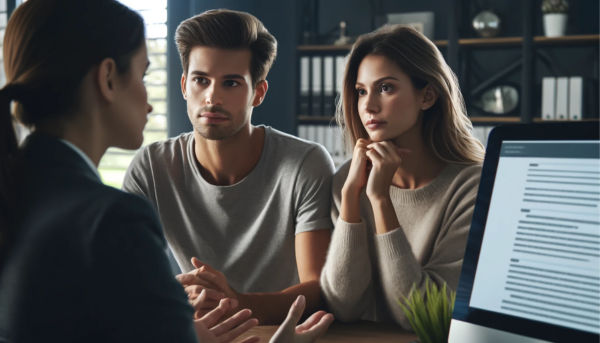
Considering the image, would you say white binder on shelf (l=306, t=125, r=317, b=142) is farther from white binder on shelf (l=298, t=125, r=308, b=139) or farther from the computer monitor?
the computer monitor

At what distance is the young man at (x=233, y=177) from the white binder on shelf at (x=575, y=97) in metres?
2.08

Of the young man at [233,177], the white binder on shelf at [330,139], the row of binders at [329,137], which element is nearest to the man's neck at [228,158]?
the young man at [233,177]

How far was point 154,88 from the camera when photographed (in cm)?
339

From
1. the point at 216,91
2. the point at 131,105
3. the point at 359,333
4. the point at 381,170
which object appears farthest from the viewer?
the point at 216,91

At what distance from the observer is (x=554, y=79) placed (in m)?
3.13

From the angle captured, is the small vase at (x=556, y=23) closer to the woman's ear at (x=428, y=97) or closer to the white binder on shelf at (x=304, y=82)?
the white binder on shelf at (x=304, y=82)

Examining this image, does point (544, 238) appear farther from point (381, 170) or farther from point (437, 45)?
point (437, 45)

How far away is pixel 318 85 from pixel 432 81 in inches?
89.9

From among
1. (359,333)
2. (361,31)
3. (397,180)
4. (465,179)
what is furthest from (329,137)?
(359,333)

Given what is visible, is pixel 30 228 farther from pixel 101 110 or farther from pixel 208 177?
pixel 208 177

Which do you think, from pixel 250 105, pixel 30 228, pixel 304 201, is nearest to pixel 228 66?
pixel 250 105

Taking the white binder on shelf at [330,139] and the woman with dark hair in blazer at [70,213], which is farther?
the white binder on shelf at [330,139]

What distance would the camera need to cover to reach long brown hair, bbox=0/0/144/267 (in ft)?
2.20

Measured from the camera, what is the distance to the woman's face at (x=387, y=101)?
1.39m
